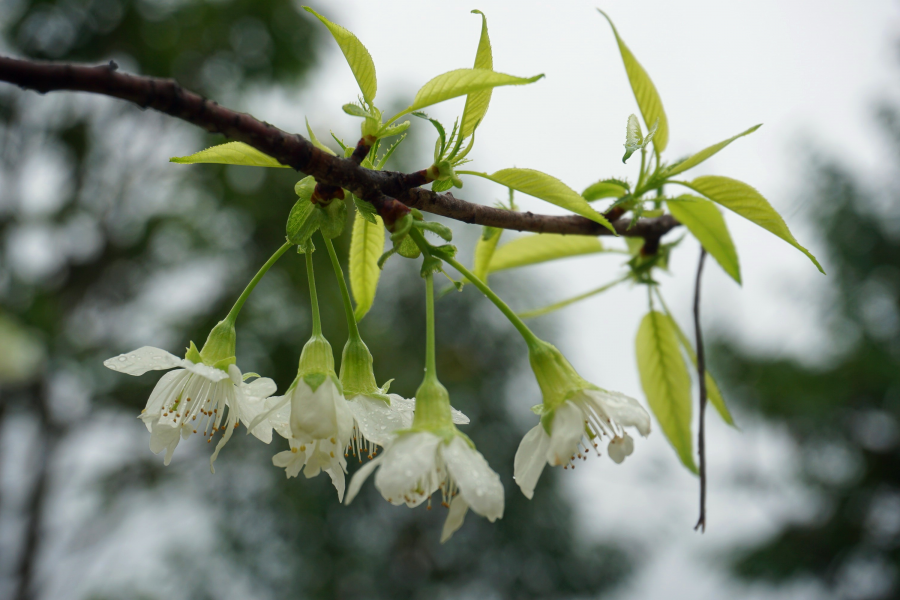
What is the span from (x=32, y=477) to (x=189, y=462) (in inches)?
32.1

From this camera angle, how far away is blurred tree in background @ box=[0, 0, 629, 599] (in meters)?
3.11

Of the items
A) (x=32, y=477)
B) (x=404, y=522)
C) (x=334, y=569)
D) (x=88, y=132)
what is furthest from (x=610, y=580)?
(x=88, y=132)

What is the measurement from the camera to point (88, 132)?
3436mm

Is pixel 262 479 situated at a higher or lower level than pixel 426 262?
lower

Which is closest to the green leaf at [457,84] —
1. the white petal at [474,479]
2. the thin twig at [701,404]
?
the white petal at [474,479]

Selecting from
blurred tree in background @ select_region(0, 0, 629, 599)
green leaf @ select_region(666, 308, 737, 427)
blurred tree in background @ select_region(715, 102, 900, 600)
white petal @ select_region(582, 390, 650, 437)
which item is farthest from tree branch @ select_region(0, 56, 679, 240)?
blurred tree in background @ select_region(715, 102, 900, 600)

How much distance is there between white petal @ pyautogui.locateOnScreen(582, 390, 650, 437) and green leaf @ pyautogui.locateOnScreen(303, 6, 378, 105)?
0.81 feet

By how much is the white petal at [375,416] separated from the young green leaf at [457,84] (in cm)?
21

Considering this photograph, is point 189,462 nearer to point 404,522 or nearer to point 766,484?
point 404,522

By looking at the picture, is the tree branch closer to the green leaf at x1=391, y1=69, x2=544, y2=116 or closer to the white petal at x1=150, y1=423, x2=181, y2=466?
the green leaf at x1=391, y1=69, x2=544, y2=116

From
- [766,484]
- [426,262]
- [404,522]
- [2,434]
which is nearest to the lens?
[426,262]

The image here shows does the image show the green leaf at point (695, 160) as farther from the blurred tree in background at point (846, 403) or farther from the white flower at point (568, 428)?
the blurred tree in background at point (846, 403)

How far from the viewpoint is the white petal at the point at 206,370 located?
0.38 meters

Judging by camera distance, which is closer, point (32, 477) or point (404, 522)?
point (32, 477)
